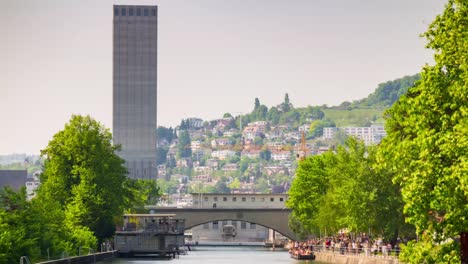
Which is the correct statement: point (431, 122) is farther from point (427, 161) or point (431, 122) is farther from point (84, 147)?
point (84, 147)

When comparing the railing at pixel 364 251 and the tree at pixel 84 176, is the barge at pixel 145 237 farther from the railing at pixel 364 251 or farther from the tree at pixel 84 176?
the railing at pixel 364 251

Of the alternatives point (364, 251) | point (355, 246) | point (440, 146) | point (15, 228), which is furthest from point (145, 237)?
point (440, 146)

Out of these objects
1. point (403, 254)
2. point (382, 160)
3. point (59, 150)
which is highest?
point (59, 150)

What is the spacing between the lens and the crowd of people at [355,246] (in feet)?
342

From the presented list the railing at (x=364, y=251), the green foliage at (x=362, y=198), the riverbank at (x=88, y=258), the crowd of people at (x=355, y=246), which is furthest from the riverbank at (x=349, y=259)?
the riverbank at (x=88, y=258)

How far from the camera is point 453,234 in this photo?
1811 inches

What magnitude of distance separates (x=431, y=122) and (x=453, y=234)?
12.3ft

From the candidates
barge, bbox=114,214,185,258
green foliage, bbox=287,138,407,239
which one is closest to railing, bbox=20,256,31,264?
green foliage, bbox=287,138,407,239

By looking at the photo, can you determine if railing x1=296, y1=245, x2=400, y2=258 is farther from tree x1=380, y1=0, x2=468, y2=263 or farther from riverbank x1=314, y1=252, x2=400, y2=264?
tree x1=380, y1=0, x2=468, y2=263

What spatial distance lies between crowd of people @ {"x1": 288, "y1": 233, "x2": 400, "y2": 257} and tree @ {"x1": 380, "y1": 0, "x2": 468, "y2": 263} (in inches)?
1929

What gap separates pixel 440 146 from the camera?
142 ft

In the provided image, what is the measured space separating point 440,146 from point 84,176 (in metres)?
91.8

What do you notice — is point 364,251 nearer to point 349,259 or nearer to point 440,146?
point 349,259

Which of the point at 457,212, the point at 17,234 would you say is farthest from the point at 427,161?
the point at 17,234
